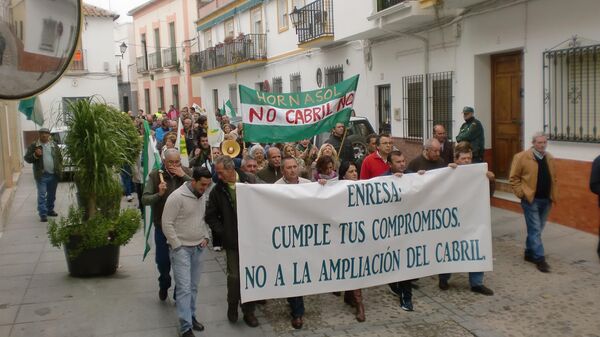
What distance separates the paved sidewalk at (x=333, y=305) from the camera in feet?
19.1

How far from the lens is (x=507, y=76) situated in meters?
11.2

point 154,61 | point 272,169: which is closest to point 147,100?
point 154,61

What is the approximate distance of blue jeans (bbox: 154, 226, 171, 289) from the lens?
6.43m

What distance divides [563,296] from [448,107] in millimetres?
6852

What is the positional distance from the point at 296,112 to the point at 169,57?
1196 inches

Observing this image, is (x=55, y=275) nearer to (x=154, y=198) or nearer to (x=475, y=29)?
(x=154, y=198)

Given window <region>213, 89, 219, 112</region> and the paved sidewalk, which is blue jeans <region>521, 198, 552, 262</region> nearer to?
the paved sidewalk

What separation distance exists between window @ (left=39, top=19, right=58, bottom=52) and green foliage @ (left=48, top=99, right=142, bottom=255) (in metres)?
3.51

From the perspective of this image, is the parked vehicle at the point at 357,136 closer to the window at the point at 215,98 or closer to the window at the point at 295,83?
the window at the point at 295,83

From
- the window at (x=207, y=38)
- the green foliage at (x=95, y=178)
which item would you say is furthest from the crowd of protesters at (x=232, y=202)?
→ the window at (x=207, y=38)

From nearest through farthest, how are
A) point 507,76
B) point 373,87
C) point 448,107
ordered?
point 507,76 → point 448,107 → point 373,87

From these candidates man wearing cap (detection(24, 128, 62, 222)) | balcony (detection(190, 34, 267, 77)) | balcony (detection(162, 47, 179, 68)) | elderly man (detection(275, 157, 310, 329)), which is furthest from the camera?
balcony (detection(162, 47, 179, 68))

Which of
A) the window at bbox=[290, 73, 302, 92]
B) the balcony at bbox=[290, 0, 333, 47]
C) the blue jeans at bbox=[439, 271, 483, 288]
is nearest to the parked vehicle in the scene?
the balcony at bbox=[290, 0, 333, 47]

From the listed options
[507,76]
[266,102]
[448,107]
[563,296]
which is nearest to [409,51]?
[448,107]
